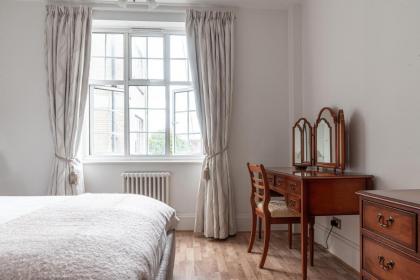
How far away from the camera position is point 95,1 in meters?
→ 3.60

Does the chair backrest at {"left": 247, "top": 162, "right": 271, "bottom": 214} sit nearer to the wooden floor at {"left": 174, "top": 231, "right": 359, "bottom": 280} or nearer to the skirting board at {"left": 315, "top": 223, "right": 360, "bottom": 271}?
the wooden floor at {"left": 174, "top": 231, "right": 359, "bottom": 280}

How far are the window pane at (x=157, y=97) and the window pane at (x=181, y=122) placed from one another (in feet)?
0.74

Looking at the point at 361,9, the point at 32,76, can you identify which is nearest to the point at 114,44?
the point at 32,76

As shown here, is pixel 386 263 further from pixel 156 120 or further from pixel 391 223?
pixel 156 120

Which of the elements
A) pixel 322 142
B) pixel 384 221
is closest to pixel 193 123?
pixel 322 142

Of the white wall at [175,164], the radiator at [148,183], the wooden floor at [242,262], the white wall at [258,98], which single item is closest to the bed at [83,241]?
the wooden floor at [242,262]

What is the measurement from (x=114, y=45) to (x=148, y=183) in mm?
1732

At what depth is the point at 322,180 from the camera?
2301 millimetres

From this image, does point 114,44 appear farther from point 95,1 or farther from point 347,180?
point 347,180

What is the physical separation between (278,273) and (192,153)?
1.83 meters

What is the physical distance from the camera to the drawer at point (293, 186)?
2390 mm

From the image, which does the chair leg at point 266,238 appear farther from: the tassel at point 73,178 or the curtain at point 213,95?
the tassel at point 73,178

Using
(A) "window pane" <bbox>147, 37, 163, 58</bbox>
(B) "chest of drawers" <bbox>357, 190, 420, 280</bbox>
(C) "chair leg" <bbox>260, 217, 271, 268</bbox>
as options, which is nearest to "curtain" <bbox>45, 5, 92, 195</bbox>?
(A) "window pane" <bbox>147, 37, 163, 58</bbox>

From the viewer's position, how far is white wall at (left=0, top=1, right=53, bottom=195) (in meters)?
3.62
